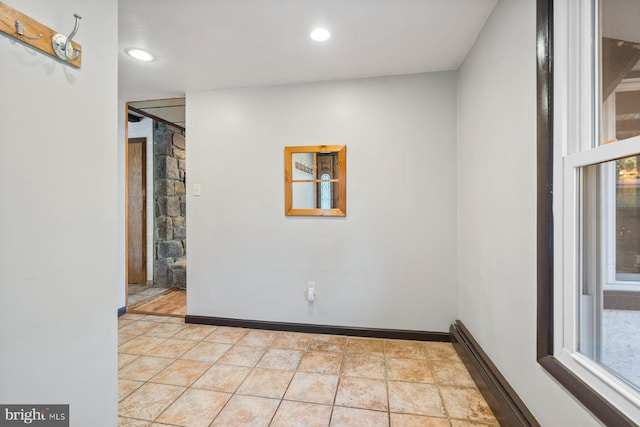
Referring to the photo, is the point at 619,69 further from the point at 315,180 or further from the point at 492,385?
the point at 315,180

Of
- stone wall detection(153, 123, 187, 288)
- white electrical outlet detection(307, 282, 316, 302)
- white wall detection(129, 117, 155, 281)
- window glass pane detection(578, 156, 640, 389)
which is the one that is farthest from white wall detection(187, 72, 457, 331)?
white wall detection(129, 117, 155, 281)

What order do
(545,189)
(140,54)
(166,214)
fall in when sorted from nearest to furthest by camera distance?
(545,189) < (140,54) < (166,214)

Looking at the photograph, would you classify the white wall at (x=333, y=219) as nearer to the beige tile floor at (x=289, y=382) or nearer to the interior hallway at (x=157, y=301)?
the beige tile floor at (x=289, y=382)

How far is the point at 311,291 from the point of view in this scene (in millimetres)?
2436

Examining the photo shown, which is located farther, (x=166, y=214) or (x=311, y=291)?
(x=166, y=214)

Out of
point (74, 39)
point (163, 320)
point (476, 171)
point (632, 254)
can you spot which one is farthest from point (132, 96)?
point (632, 254)

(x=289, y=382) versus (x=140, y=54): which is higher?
(x=140, y=54)

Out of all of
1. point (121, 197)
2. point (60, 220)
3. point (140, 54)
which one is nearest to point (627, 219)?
point (60, 220)

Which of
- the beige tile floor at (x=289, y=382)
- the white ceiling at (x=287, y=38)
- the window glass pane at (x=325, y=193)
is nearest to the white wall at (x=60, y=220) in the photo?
the beige tile floor at (x=289, y=382)

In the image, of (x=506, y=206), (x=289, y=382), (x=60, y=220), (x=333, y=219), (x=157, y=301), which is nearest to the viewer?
(x=60, y=220)

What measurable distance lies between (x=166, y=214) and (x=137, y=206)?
45 centimetres

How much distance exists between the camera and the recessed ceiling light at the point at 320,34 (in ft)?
5.60

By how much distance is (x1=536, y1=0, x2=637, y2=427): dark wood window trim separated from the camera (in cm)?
104

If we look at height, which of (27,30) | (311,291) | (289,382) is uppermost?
(27,30)
